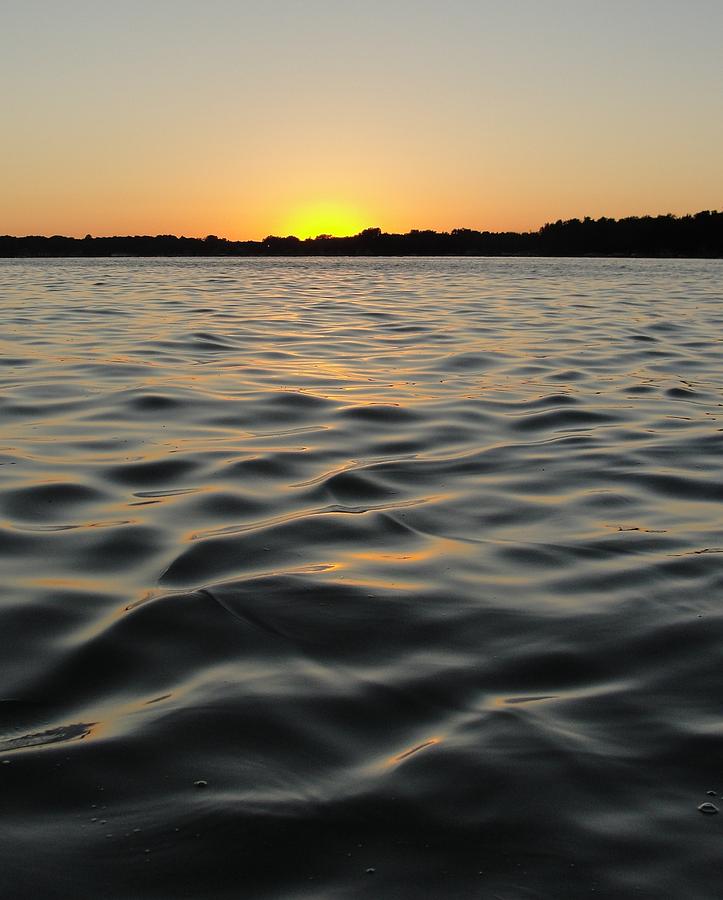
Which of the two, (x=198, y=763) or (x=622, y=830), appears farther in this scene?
(x=198, y=763)

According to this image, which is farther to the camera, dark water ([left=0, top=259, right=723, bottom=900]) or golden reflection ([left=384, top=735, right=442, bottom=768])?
golden reflection ([left=384, top=735, right=442, bottom=768])

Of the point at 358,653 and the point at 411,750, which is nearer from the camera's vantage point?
the point at 411,750

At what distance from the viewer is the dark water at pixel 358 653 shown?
7.08ft

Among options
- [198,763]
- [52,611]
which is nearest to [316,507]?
[52,611]

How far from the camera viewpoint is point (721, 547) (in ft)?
14.6

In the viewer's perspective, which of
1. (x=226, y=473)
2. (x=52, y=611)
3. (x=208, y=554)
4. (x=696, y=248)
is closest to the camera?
(x=52, y=611)

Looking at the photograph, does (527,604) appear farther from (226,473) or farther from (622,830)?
(226,473)

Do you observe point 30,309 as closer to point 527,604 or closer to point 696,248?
point 527,604

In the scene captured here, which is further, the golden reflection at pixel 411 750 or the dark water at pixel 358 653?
the golden reflection at pixel 411 750

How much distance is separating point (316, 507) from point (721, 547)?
2097mm

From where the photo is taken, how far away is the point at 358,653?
3262 millimetres

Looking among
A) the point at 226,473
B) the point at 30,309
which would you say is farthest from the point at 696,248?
the point at 226,473

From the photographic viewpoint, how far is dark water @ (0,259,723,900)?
7.08 feet

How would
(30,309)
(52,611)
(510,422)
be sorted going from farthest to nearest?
(30,309) < (510,422) < (52,611)
